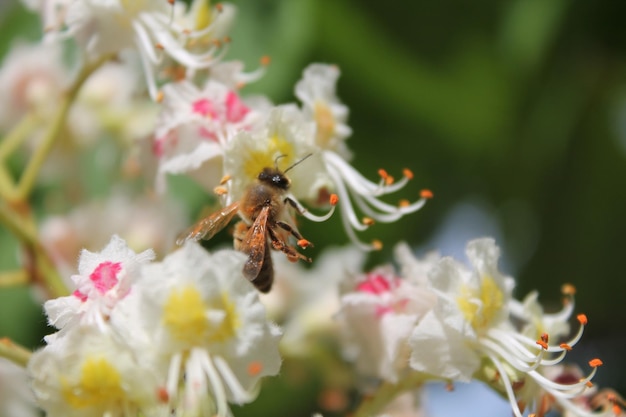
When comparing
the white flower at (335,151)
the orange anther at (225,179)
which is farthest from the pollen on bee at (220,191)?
the white flower at (335,151)

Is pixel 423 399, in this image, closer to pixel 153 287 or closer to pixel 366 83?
pixel 153 287

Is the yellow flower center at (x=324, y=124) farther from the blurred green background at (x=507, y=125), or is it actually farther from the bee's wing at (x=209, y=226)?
the blurred green background at (x=507, y=125)

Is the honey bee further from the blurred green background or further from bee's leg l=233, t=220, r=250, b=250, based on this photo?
the blurred green background

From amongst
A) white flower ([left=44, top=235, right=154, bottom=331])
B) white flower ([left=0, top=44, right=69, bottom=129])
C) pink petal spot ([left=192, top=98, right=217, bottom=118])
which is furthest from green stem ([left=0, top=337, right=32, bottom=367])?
white flower ([left=0, top=44, right=69, bottom=129])

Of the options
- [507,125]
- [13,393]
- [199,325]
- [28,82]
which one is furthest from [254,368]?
[507,125]

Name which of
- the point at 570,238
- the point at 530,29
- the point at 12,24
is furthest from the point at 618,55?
the point at 12,24

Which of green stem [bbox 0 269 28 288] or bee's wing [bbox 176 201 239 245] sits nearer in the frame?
bee's wing [bbox 176 201 239 245]
